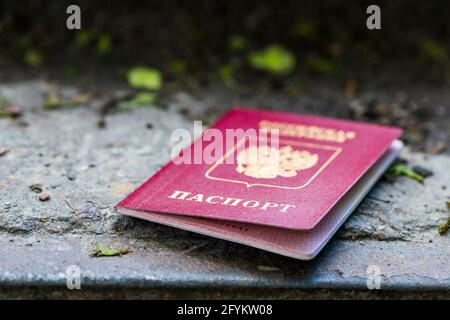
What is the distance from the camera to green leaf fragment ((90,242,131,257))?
3.44 ft

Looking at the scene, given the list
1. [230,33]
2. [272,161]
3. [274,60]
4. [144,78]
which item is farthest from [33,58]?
[272,161]

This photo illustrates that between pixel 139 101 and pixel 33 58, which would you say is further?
pixel 33 58

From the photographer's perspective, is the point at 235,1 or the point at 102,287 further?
the point at 235,1

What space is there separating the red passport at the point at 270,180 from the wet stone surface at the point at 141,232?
44 millimetres

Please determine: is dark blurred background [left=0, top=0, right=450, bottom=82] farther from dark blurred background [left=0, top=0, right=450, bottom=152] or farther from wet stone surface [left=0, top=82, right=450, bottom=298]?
wet stone surface [left=0, top=82, right=450, bottom=298]

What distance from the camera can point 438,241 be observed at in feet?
3.74

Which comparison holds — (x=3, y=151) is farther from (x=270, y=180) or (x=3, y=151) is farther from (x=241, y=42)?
(x=241, y=42)

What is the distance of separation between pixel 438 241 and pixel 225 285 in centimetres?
40

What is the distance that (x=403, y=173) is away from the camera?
138 centimetres

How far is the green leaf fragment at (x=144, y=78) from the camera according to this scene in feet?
6.00

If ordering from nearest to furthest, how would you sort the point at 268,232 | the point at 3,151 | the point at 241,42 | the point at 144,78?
the point at 268,232 < the point at 3,151 < the point at 144,78 < the point at 241,42

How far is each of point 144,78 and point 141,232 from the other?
2.70ft

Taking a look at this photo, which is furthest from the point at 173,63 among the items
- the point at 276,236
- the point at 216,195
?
the point at 276,236

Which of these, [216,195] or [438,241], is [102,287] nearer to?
[216,195]
